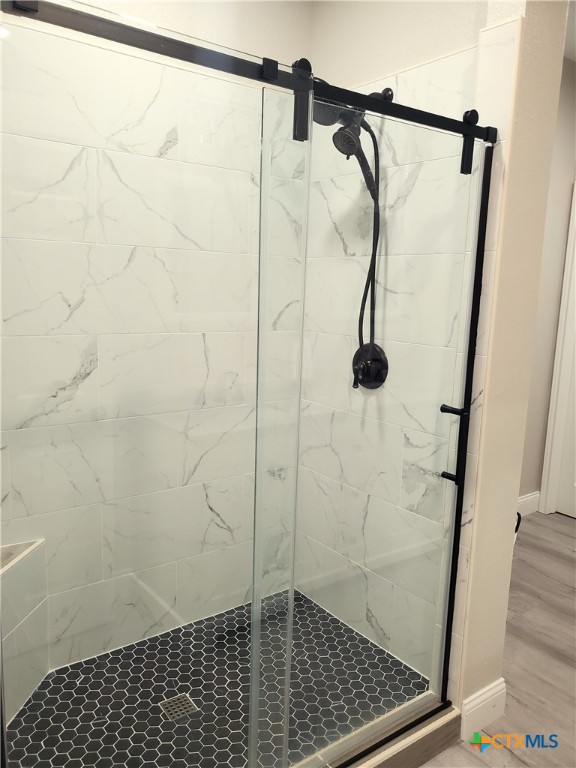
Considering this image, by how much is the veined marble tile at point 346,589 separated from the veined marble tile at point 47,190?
4.04ft

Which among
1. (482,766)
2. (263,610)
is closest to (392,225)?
(263,610)

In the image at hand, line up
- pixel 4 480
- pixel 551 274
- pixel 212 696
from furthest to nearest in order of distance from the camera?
pixel 551 274, pixel 212 696, pixel 4 480

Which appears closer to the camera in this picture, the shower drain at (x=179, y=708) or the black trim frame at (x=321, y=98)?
the black trim frame at (x=321, y=98)

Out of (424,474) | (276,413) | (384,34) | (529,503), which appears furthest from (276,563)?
(529,503)

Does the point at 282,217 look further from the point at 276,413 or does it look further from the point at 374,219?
the point at 374,219

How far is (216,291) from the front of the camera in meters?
2.05

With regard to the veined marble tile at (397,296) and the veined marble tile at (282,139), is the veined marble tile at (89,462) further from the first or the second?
the veined marble tile at (282,139)

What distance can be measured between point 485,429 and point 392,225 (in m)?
0.70

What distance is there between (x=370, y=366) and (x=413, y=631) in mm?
870

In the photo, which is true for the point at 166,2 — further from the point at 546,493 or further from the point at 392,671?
the point at 546,493

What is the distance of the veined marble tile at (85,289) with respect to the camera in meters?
1.65

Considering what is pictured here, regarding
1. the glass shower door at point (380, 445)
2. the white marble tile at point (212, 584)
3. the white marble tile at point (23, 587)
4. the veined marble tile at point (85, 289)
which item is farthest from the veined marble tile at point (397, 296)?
the white marble tile at point (23, 587)

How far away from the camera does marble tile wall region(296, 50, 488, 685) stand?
1.77 m

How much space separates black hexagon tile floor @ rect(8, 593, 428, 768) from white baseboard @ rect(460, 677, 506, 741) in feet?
0.51
